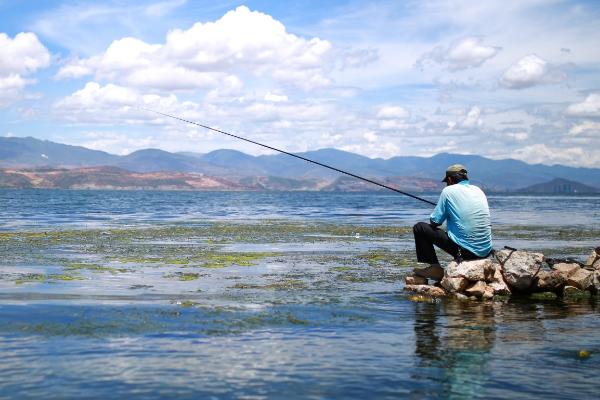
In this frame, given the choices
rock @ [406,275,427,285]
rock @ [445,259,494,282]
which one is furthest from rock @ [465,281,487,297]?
rock @ [406,275,427,285]

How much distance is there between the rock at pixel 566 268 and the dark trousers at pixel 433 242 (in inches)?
73.0

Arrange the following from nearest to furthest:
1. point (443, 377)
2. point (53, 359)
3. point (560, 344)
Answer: point (443, 377) → point (53, 359) → point (560, 344)

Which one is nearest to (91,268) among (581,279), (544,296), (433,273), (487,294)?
(433,273)

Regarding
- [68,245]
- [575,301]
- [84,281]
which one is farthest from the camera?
[68,245]

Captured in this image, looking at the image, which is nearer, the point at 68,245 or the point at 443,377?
the point at 443,377

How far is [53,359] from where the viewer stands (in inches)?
348

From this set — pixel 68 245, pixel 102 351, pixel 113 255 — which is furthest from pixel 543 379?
pixel 68 245

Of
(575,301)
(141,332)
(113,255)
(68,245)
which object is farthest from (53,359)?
(68,245)

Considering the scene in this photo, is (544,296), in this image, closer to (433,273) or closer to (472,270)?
(472,270)

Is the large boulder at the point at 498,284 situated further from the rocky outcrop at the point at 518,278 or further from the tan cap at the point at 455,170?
the tan cap at the point at 455,170

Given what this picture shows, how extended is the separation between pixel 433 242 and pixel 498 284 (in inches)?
66.2

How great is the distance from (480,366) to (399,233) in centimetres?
2845

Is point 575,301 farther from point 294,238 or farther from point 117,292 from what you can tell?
point 294,238

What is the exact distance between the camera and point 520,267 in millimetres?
15117
